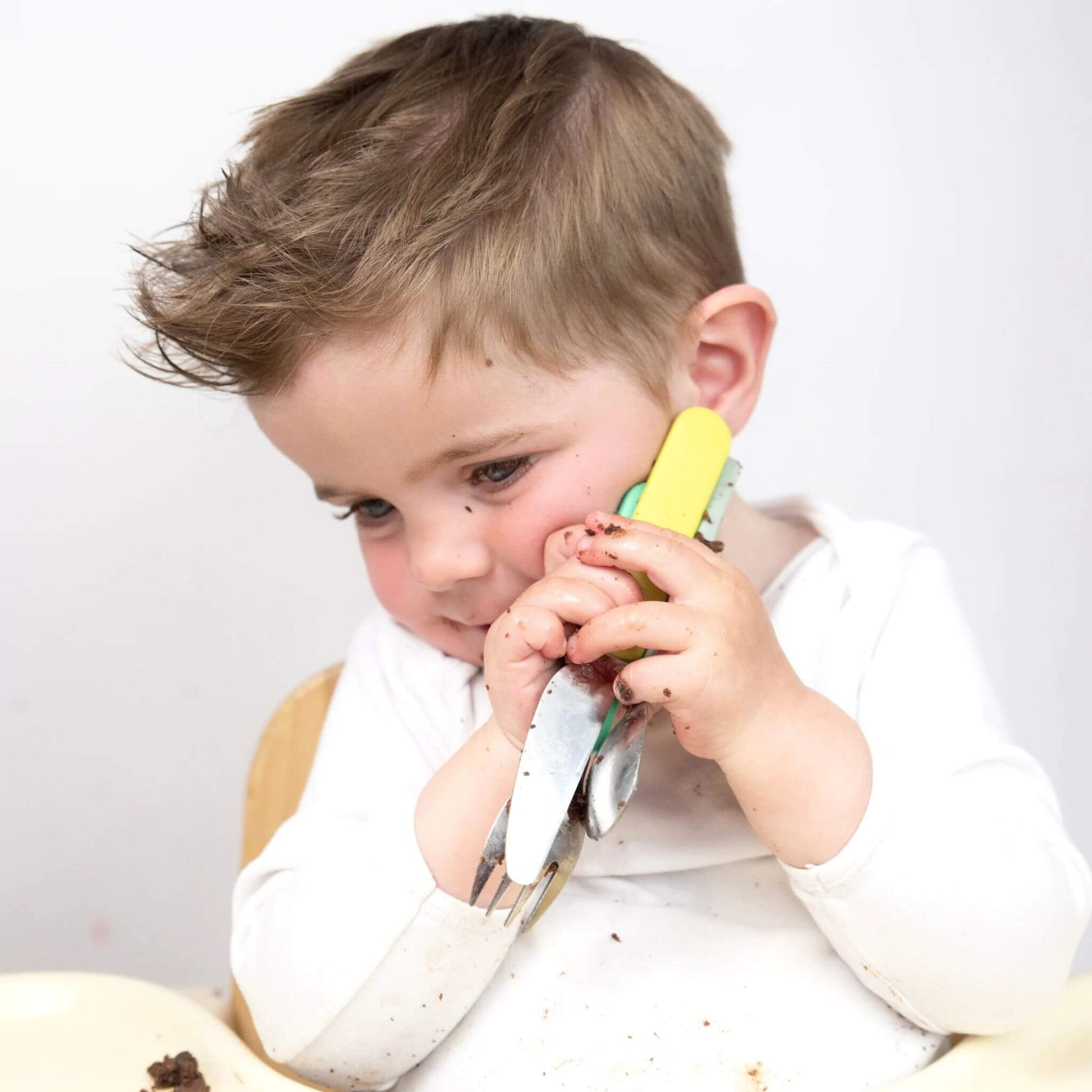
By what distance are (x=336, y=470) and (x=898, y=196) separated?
2.52 feet

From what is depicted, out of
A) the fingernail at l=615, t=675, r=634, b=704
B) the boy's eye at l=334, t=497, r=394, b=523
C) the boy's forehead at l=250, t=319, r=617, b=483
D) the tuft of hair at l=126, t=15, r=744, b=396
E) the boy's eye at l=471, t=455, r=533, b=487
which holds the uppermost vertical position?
the tuft of hair at l=126, t=15, r=744, b=396

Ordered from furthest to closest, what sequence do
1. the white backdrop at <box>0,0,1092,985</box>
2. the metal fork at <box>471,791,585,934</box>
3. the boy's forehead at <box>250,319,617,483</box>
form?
the white backdrop at <box>0,0,1092,985</box> → the boy's forehead at <box>250,319,617,483</box> → the metal fork at <box>471,791,585,934</box>

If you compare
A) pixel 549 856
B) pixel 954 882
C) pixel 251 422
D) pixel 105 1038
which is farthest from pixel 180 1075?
pixel 251 422

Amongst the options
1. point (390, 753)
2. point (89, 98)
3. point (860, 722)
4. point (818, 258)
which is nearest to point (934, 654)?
point (860, 722)

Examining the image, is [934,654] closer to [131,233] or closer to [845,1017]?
[845,1017]

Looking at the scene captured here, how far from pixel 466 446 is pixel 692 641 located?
16 centimetres

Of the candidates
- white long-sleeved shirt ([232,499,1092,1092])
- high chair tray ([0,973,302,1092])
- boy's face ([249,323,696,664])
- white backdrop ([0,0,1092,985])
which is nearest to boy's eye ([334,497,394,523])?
boy's face ([249,323,696,664])

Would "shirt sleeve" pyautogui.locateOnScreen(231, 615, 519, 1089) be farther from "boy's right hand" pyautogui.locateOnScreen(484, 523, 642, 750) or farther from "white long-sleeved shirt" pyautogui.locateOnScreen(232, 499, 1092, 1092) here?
"boy's right hand" pyautogui.locateOnScreen(484, 523, 642, 750)

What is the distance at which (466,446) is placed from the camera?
74 centimetres

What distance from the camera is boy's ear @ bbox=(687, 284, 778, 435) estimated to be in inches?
32.7

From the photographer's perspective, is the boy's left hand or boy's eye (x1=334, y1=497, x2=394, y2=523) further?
boy's eye (x1=334, y1=497, x2=394, y2=523)

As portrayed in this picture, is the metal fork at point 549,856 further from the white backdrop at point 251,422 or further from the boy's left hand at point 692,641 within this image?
the white backdrop at point 251,422

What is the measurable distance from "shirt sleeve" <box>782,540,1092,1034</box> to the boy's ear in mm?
202

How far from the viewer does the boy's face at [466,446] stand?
73 centimetres
